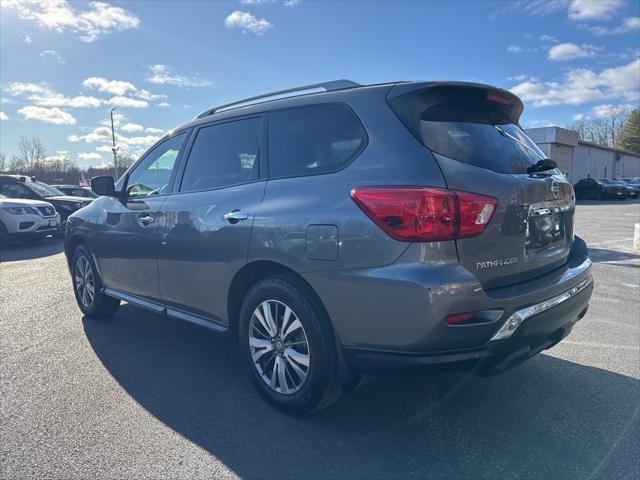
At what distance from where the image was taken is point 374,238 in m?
→ 2.52

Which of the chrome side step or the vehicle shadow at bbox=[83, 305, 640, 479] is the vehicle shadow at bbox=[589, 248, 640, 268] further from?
the chrome side step

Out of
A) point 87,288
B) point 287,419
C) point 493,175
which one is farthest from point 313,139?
point 87,288

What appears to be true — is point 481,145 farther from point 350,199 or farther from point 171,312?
point 171,312

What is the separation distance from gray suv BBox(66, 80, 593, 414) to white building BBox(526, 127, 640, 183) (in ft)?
93.6

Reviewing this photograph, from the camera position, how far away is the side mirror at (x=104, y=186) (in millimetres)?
4652

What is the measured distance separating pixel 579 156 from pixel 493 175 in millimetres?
47495

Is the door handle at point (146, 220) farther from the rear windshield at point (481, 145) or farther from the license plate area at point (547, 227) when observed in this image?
the license plate area at point (547, 227)

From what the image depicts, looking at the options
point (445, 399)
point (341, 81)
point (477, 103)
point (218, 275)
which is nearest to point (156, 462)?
point (218, 275)

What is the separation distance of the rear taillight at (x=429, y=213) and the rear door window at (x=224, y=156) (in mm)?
1147

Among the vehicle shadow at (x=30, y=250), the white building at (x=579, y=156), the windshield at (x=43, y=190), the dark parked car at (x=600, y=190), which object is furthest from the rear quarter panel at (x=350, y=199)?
the dark parked car at (x=600, y=190)

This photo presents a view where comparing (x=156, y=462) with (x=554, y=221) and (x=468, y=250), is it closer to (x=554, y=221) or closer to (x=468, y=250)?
(x=468, y=250)

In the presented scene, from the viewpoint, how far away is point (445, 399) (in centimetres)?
329

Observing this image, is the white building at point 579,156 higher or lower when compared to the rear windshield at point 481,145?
higher

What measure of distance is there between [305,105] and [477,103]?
3.51 feet
